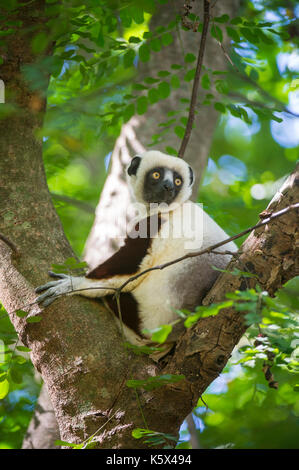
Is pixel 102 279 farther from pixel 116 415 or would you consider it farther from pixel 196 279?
pixel 116 415

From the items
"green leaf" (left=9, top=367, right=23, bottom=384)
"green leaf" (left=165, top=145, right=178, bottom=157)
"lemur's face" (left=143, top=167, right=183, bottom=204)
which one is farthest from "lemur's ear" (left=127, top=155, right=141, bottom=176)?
"green leaf" (left=9, top=367, right=23, bottom=384)

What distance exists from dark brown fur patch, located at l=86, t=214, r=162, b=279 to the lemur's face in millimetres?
619

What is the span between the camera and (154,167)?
5.32 m

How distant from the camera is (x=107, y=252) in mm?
5742

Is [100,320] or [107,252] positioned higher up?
[100,320]

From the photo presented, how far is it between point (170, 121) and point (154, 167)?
1.86 feet

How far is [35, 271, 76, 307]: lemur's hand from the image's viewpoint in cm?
363

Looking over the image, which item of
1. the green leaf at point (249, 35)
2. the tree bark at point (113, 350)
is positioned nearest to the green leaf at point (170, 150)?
the green leaf at point (249, 35)

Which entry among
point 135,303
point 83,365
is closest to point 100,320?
point 83,365

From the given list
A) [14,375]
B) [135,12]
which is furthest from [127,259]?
[135,12]

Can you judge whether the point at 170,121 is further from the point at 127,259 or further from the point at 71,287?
the point at 71,287

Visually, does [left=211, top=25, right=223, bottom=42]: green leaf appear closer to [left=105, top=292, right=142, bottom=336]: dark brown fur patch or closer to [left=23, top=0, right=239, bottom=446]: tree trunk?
[left=23, top=0, right=239, bottom=446]: tree trunk

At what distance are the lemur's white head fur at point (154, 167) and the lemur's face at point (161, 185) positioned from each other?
0.13 feet
